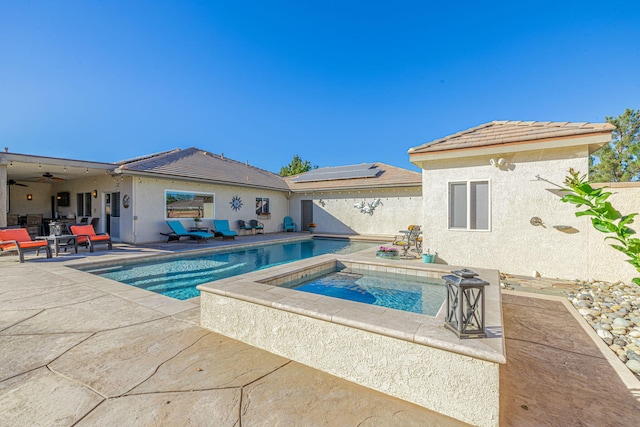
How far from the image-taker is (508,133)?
6504 millimetres

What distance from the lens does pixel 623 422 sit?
2031 millimetres

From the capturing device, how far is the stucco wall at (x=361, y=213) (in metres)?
15.3

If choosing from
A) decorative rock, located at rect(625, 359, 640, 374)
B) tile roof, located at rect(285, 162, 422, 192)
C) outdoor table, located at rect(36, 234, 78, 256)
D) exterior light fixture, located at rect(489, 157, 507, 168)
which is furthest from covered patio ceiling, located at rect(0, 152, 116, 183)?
decorative rock, located at rect(625, 359, 640, 374)

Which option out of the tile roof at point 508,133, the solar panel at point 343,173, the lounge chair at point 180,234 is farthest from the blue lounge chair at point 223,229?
the tile roof at point 508,133

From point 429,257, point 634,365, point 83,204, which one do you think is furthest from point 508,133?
point 83,204

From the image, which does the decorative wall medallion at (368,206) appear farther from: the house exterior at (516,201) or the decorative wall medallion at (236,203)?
the house exterior at (516,201)

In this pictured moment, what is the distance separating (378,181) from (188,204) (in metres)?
10.4

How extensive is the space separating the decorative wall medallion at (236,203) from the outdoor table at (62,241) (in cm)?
718

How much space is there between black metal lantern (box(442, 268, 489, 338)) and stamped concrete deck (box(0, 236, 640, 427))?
0.65m

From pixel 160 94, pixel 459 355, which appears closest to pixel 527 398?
pixel 459 355

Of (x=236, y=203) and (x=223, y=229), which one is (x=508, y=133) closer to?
(x=223, y=229)

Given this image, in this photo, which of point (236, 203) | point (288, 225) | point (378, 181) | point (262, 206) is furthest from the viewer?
point (288, 225)

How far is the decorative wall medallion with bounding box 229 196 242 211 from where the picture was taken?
15.4 metres

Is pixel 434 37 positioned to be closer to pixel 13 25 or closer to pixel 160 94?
pixel 160 94
